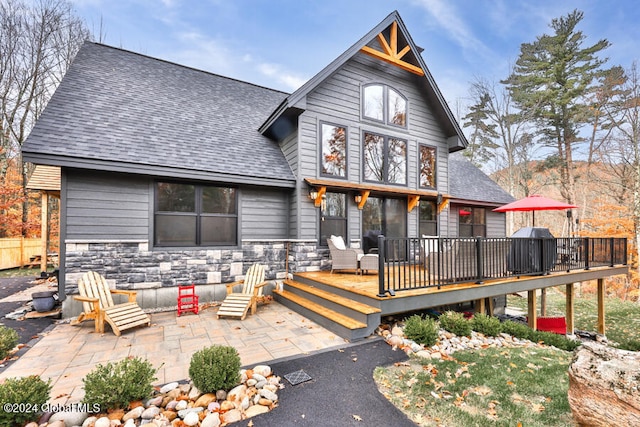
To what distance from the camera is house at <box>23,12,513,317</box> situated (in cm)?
523

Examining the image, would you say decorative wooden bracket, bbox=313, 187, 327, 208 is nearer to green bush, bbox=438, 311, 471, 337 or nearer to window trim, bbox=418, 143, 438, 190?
window trim, bbox=418, 143, 438, 190

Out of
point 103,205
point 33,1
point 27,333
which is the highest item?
point 33,1

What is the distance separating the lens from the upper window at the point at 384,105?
7695mm

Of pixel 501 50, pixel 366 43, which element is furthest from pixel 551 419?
pixel 501 50

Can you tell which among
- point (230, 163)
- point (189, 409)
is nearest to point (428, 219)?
point (230, 163)

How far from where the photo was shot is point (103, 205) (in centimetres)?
526

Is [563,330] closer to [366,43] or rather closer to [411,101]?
[411,101]

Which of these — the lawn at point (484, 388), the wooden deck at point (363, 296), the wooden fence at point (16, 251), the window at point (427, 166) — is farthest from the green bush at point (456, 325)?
the wooden fence at point (16, 251)

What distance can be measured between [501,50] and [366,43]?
1437cm

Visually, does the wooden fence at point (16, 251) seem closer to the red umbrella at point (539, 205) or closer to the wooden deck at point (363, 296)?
the wooden deck at point (363, 296)

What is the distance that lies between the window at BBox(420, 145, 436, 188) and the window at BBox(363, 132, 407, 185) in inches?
27.5

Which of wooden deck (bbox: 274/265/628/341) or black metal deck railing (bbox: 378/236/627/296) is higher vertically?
black metal deck railing (bbox: 378/236/627/296)

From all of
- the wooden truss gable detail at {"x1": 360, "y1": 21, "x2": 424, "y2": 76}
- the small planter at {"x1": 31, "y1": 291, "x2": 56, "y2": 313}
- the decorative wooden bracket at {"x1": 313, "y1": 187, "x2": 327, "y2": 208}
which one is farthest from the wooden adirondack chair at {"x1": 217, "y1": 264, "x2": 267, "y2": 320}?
the wooden truss gable detail at {"x1": 360, "y1": 21, "x2": 424, "y2": 76}

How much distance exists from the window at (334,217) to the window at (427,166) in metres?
2.80
